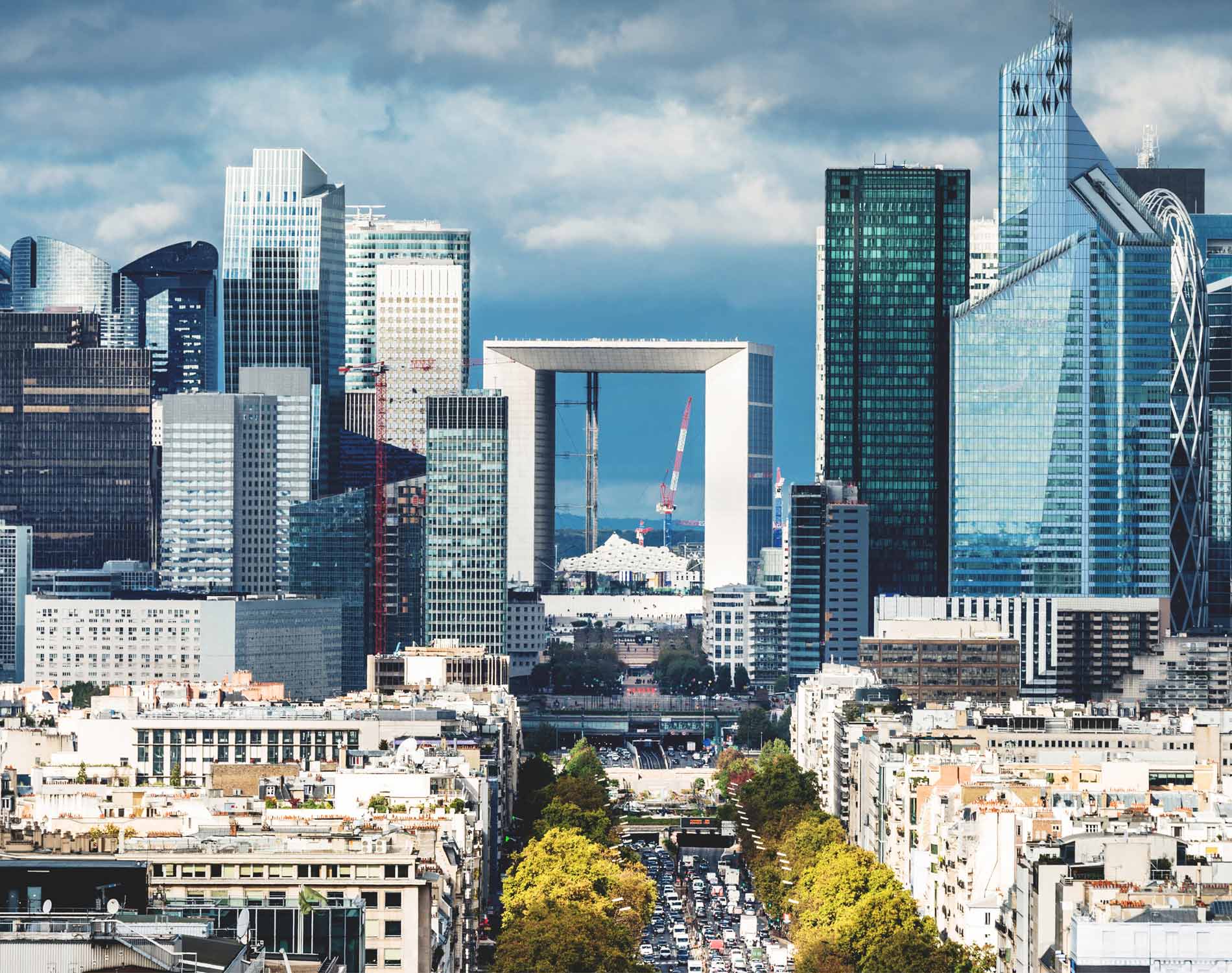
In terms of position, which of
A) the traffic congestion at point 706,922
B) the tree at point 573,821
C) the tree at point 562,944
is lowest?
the traffic congestion at point 706,922

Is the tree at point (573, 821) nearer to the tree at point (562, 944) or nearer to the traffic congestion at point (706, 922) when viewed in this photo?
the traffic congestion at point (706, 922)

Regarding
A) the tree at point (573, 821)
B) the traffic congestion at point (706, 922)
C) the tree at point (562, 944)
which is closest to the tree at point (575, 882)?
the tree at point (562, 944)

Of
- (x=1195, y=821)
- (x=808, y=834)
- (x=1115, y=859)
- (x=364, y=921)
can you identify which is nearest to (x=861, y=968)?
(x=1195, y=821)

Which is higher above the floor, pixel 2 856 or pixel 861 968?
pixel 2 856

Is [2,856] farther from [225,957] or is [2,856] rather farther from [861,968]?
[861,968]

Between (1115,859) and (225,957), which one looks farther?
→ (1115,859)

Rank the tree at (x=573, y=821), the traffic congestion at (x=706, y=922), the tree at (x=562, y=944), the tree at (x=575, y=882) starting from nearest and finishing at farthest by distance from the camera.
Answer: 1. the tree at (x=562, y=944)
2. the tree at (x=575, y=882)
3. the traffic congestion at (x=706, y=922)
4. the tree at (x=573, y=821)

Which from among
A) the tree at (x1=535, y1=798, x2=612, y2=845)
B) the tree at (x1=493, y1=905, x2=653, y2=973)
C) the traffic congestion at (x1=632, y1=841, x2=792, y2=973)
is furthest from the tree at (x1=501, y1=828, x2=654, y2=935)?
the tree at (x1=535, y1=798, x2=612, y2=845)
